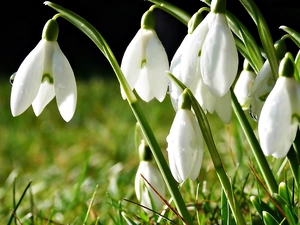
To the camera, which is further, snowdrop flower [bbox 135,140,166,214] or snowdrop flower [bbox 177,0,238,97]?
snowdrop flower [bbox 135,140,166,214]

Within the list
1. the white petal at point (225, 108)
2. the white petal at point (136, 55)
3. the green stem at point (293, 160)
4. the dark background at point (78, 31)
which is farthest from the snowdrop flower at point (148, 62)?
the dark background at point (78, 31)

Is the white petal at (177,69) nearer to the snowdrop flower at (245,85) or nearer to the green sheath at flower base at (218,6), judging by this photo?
the green sheath at flower base at (218,6)

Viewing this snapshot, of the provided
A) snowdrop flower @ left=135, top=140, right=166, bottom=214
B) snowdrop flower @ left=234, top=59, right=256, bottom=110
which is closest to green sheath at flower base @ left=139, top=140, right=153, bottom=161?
snowdrop flower @ left=135, top=140, right=166, bottom=214

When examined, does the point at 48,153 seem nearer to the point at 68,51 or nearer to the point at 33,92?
the point at 33,92

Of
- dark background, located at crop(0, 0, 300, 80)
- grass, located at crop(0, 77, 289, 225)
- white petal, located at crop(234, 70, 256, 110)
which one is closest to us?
white petal, located at crop(234, 70, 256, 110)

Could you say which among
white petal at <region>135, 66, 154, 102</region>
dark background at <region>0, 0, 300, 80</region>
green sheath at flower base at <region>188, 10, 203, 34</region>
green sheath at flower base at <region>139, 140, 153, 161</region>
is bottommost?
dark background at <region>0, 0, 300, 80</region>

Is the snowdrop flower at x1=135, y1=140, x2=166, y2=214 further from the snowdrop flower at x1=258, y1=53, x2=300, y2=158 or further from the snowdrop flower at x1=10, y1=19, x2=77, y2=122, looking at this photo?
the snowdrop flower at x1=258, y1=53, x2=300, y2=158

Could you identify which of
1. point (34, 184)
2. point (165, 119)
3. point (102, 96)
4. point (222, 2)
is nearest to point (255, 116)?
point (222, 2)

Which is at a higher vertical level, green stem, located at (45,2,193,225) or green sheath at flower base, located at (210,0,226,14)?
green sheath at flower base, located at (210,0,226,14)
